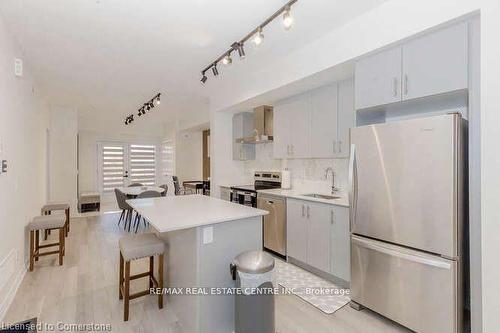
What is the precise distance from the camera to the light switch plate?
73.0 inches

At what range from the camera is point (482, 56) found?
1.62 metres

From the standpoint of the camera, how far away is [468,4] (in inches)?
66.0

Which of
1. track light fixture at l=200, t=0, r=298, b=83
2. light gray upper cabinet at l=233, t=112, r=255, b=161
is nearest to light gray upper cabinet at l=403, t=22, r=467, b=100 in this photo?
track light fixture at l=200, t=0, r=298, b=83

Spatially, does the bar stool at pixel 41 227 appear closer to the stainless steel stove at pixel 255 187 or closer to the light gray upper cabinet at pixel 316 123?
the stainless steel stove at pixel 255 187

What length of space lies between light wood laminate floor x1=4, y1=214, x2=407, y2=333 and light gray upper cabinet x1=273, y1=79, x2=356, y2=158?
5.50ft

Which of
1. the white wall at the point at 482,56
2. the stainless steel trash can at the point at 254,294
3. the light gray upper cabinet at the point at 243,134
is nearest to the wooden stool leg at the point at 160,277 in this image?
the stainless steel trash can at the point at 254,294

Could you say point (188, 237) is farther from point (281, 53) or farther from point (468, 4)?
point (468, 4)

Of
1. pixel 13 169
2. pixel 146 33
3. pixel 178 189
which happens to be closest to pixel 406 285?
pixel 146 33

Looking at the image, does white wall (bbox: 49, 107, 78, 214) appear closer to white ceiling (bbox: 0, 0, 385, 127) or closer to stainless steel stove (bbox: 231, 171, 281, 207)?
white ceiling (bbox: 0, 0, 385, 127)

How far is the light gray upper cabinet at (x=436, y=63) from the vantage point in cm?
175

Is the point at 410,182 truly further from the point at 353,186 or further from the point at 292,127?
the point at 292,127

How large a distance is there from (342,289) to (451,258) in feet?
3.94

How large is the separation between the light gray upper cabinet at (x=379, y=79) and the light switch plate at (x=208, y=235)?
5.60ft

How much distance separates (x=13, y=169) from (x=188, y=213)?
199 centimetres
